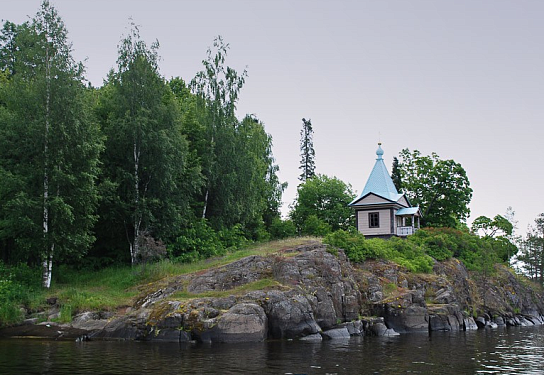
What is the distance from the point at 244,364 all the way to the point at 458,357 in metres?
9.27

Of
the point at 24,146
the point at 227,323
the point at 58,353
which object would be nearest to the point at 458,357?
the point at 227,323

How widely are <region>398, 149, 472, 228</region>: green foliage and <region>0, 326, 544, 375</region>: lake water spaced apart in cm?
4271

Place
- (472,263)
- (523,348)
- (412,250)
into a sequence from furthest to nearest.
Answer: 1. (472,263)
2. (412,250)
3. (523,348)

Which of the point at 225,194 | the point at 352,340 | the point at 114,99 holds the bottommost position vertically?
the point at 352,340

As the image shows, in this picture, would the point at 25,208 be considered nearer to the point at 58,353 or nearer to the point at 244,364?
the point at 58,353

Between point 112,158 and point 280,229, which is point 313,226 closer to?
point 280,229

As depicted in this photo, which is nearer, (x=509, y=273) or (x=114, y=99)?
(x=114, y=99)

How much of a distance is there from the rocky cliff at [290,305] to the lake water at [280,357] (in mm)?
1548

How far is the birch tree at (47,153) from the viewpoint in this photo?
33.4 meters

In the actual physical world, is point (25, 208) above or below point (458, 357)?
above

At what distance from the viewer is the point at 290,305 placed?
2862 cm

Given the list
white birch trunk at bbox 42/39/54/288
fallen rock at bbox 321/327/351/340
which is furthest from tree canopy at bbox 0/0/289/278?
fallen rock at bbox 321/327/351/340

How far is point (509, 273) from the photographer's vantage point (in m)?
53.7

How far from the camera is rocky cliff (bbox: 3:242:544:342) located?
2712 cm
